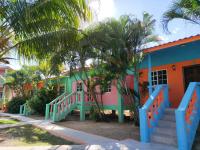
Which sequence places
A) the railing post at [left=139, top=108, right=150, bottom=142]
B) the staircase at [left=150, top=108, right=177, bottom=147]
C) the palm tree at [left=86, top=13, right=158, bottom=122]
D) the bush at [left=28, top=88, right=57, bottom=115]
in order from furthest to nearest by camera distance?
the bush at [left=28, top=88, right=57, bottom=115], the palm tree at [left=86, top=13, right=158, bottom=122], the railing post at [left=139, top=108, right=150, bottom=142], the staircase at [left=150, top=108, right=177, bottom=147]

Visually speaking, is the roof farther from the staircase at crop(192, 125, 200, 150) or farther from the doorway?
the staircase at crop(192, 125, 200, 150)

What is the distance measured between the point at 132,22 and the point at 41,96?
1148 centimetres

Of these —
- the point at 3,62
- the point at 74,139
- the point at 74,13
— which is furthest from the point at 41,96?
the point at 74,13

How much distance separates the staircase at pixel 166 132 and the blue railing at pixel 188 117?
0.62 meters

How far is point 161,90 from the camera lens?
8.75 metres

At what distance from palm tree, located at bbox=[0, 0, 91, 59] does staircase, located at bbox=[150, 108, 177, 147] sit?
526 cm

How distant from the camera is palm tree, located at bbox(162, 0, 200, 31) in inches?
277

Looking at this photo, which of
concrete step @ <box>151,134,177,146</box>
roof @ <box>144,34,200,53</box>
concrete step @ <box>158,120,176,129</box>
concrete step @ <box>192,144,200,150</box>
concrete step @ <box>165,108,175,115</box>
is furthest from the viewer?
concrete step @ <box>165,108,175,115</box>

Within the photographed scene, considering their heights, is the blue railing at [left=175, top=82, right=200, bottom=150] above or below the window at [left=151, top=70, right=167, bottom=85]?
below

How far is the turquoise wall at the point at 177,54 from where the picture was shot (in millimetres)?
10008

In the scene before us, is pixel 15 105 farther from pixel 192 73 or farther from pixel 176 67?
pixel 192 73

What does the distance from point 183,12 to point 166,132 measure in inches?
184

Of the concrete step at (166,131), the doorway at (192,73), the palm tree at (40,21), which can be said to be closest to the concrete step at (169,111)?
the concrete step at (166,131)

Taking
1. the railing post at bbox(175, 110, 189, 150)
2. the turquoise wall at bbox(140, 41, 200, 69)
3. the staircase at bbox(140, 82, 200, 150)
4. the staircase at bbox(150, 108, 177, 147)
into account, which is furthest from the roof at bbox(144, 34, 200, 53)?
the railing post at bbox(175, 110, 189, 150)
